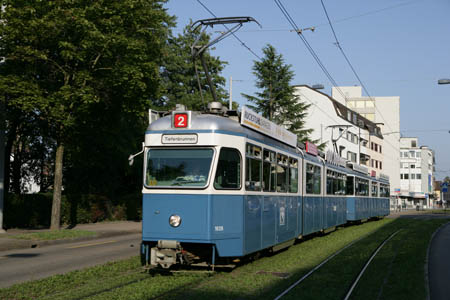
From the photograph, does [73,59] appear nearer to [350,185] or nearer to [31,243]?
[31,243]

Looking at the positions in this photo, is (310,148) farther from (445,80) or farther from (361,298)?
(445,80)

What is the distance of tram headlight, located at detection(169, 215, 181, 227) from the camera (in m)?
10.1

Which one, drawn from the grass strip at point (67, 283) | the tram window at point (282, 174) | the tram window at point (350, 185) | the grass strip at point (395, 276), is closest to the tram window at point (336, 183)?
the tram window at point (350, 185)

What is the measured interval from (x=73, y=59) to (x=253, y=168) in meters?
13.1

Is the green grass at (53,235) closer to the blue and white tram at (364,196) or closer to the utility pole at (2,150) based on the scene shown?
the utility pole at (2,150)

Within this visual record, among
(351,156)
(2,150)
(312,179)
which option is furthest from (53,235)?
(351,156)

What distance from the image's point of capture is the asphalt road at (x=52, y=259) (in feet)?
36.0

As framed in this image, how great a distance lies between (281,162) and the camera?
1359cm

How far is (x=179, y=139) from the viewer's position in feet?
33.5

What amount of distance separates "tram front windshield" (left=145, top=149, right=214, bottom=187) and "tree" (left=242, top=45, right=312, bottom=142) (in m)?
36.5

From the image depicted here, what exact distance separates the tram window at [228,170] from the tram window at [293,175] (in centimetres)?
430

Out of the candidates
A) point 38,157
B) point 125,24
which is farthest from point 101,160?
point 125,24

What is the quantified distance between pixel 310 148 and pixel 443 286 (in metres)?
8.46

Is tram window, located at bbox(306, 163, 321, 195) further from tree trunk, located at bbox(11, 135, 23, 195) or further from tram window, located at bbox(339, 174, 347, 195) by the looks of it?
tree trunk, located at bbox(11, 135, 23, 195)
